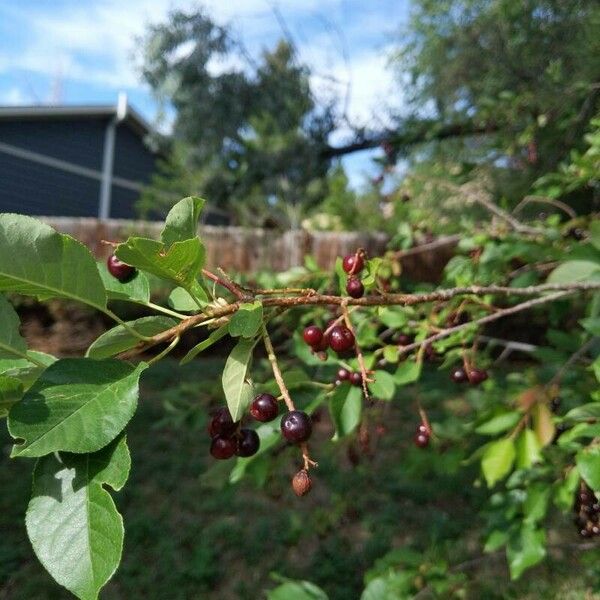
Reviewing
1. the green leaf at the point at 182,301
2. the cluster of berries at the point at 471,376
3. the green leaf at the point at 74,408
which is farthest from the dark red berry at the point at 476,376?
the green leaf at the point at 74,408

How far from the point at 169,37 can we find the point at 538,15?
510cm

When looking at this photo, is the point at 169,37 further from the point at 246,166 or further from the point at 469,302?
the point at 469,302

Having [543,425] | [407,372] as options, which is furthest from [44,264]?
[543,425]

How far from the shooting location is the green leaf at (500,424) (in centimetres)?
145

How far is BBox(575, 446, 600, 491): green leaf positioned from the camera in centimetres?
107

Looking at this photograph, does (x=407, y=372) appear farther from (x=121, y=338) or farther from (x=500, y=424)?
(x=121, y=338)

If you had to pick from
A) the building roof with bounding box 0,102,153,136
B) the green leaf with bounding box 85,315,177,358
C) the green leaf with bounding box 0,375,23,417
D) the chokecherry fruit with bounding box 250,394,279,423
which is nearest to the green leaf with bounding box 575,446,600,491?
the chokecherry fruit with bounding box 250,394,279,423

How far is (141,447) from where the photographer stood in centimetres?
469

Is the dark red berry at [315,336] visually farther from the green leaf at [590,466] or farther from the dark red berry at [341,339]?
the green leaf at [590,466]

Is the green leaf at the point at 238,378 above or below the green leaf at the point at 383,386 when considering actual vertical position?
above

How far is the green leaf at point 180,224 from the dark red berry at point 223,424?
0.26 meters

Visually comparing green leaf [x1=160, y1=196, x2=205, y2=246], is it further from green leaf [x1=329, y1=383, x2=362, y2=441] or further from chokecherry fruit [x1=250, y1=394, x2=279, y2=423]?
green leaf [x1=329, y1=383, x2=362, y2=441]

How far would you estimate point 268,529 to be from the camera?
343cm

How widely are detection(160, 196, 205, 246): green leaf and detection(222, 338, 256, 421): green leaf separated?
14 cm
